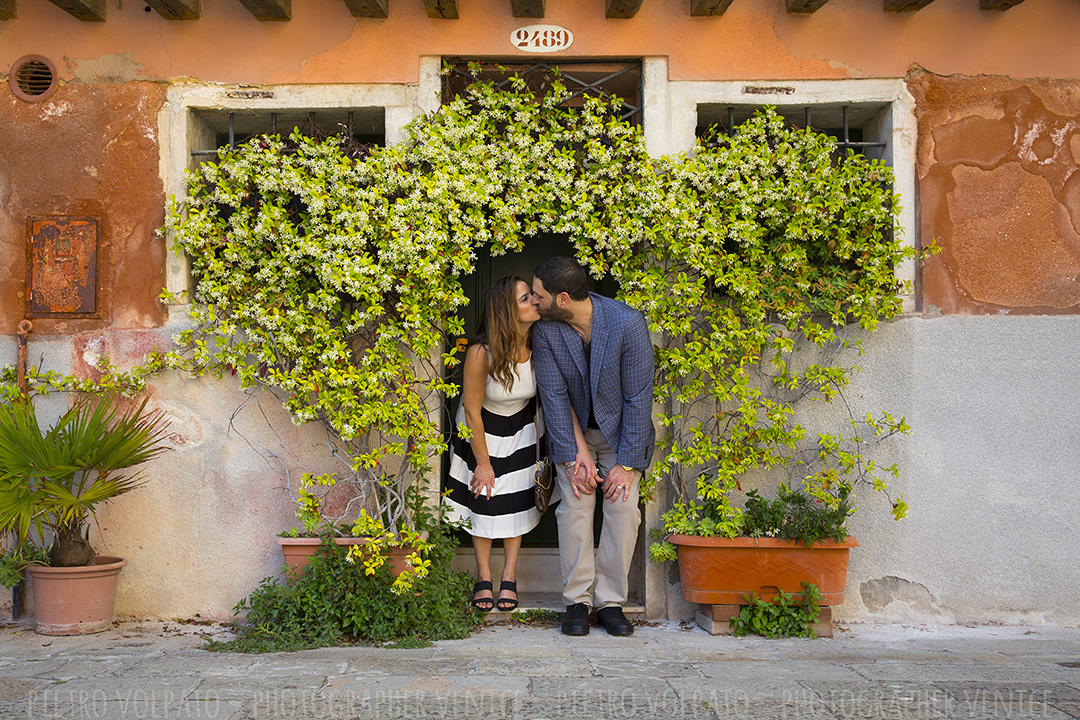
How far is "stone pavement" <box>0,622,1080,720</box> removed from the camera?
305cm

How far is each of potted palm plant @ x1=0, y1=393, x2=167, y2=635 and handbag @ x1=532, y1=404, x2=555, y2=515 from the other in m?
2.08

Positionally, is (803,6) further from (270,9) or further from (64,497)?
(64,497)

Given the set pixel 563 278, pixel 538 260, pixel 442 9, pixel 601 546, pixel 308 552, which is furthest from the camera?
pixel 538 260

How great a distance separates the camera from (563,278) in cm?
415

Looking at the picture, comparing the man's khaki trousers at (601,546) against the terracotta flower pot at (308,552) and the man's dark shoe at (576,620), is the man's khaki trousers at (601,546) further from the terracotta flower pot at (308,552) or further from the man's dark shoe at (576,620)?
the terracotta flower pot at (308,552)

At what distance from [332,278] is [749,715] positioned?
108 inches

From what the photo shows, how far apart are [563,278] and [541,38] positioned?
152cm

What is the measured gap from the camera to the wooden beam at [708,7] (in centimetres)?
452

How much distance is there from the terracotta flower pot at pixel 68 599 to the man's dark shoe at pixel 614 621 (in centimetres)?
245

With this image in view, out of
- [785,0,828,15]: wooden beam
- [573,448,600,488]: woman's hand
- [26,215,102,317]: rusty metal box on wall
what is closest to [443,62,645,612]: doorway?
[573,448,600,488]: woman's hand

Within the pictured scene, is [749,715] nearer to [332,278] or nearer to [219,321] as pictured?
[332,278]

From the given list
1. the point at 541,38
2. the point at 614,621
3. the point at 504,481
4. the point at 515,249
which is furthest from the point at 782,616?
the point at 541,38

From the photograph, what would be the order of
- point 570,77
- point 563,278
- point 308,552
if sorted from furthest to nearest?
point 570,77, point 308,552, point 563,278

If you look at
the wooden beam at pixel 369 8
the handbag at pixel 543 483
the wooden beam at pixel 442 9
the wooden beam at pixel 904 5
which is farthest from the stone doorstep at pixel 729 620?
the wooden beam at pixel 369 8
